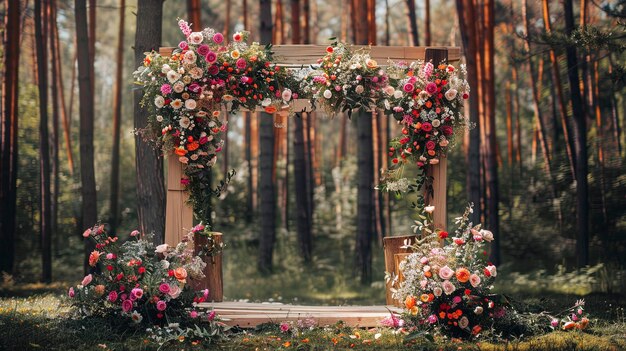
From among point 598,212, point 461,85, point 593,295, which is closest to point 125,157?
point 598,212

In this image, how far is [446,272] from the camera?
696 cm

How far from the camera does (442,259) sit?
719 cm

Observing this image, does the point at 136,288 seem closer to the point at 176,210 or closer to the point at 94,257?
the point at 94,257

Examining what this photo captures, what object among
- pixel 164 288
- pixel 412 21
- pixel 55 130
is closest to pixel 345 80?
pixel 164 288

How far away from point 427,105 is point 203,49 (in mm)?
2156

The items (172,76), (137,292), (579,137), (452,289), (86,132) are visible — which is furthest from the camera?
(579,137)

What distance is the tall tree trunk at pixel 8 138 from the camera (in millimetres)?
13203

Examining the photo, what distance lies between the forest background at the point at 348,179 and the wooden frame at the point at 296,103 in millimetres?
1229

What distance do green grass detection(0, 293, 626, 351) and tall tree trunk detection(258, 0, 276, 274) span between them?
6.40 meters

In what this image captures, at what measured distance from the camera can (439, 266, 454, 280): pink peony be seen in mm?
6941

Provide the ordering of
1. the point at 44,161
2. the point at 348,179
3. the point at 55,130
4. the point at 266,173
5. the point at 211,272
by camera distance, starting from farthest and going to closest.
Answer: the point at 348,179 → the point at 55,130 → the point at 266,173 → the point at 44,161 → the point at 211,272

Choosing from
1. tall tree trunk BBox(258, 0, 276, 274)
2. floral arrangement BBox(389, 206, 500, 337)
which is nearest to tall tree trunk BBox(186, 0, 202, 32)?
tall tree trunk BBox(258, 0, 276, 274)

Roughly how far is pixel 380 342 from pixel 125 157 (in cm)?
1671

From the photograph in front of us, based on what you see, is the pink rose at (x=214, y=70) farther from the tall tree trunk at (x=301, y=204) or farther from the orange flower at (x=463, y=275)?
the tall tree trunk at (x=301, y=204)
